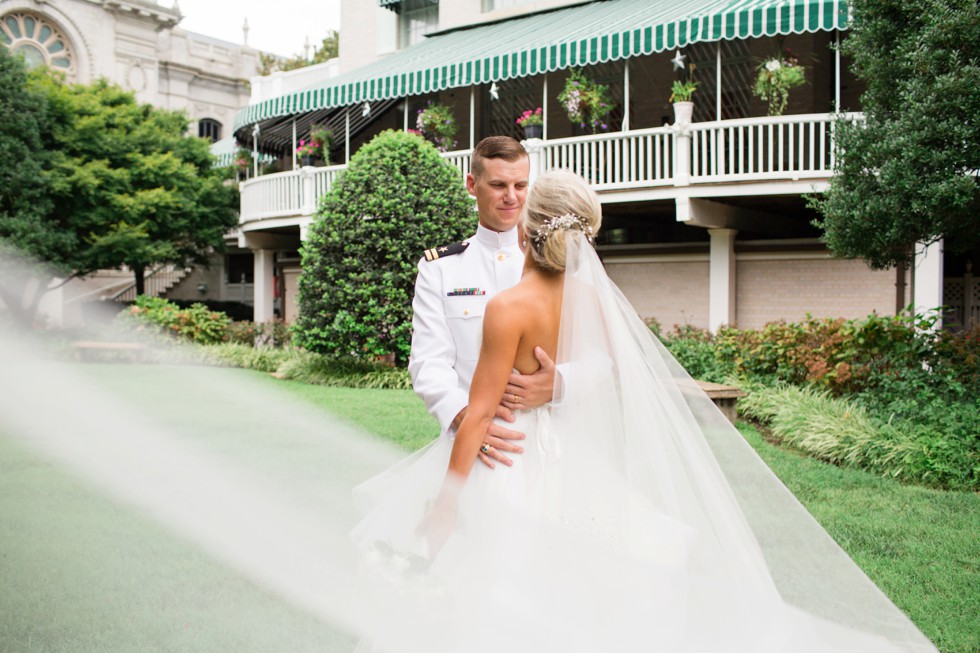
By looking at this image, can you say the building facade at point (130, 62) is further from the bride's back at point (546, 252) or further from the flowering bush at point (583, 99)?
the bride's back at point (546, 252)

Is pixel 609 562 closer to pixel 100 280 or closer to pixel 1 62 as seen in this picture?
pixel 1 62

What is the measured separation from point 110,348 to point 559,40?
1063cm

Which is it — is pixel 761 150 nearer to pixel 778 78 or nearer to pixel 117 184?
pixel 778 78

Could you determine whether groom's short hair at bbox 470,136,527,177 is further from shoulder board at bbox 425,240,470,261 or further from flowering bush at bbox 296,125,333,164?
flowering bush at bbox 296,125,333,164

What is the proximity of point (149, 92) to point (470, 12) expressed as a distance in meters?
19.3

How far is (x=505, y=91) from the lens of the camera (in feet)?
67.1

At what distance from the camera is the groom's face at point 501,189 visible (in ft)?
10.8

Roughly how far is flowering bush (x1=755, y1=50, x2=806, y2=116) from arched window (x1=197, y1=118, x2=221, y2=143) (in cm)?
3138

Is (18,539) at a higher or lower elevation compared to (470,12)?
lower

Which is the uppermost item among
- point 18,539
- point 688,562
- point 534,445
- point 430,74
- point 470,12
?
point 470,12

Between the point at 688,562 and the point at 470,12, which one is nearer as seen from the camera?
the point at 688,562

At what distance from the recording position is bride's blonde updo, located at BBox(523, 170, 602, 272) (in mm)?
2834

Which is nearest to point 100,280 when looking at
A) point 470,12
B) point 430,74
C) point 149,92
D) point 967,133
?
point 149,92

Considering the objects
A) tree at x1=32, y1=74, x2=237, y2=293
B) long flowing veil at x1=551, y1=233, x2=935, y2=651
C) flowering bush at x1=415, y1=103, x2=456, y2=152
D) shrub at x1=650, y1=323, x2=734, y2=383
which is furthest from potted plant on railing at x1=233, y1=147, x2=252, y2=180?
long flowing veil at x1=551, y1=233, x2=935, y2=651
